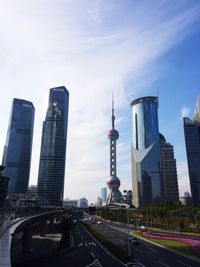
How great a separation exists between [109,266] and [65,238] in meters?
31.1

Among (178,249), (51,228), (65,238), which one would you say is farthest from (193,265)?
(51,228)

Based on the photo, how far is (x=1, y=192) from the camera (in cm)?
12788

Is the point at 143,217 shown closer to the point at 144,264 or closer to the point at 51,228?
the point at 51,228

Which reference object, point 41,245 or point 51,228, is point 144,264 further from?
point 51,228

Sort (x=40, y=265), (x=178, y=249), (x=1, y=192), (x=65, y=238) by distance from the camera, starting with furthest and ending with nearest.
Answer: (x=1, y=192) → (x=65, y=238) → (x=178, y=249) → (x=40, y=265)

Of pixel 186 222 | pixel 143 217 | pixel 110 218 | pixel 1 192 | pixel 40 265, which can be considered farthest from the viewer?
pixel 110 218

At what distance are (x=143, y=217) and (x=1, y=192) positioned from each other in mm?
76207

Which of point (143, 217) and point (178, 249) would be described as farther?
point (143, 217)

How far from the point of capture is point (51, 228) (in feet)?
438

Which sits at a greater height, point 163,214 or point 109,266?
point 163,214

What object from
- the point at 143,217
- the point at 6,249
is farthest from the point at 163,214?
the point at 6,249

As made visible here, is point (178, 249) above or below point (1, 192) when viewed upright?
below

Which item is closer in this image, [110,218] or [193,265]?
[193,265]

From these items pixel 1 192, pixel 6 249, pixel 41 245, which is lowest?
pixel 41 245
